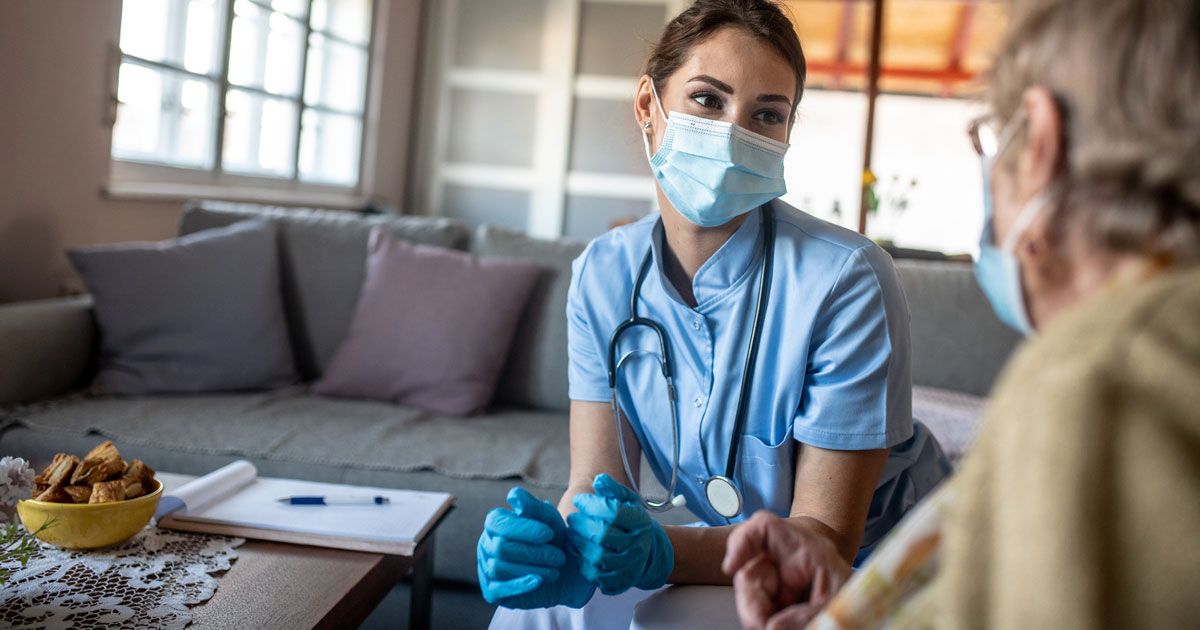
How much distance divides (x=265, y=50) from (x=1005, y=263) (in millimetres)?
4176

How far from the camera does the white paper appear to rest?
122 centimetres

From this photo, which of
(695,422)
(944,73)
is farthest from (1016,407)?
(944,73)

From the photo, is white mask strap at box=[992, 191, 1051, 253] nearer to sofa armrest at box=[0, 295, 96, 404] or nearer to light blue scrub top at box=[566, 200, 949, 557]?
light blue scrub top at box=[566, 200, 949, 557]

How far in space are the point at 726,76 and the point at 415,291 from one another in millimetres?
1264

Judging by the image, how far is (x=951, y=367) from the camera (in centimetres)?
222

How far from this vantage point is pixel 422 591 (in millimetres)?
1447

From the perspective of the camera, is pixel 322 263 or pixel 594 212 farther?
pixel 594 212

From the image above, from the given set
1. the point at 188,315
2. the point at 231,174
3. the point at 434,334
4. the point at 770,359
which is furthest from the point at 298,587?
the point at 231,174

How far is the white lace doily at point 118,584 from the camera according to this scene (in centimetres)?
94

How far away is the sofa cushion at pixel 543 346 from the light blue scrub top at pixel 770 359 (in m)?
0.96

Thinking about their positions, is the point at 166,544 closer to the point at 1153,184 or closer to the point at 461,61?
the point at 1153,184

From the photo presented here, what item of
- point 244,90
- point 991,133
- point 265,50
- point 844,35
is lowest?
point 991,133

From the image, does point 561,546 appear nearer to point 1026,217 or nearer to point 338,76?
point 1026,217

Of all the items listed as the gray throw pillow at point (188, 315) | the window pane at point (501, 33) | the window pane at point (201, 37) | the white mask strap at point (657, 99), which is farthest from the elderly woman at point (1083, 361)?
the window pane at point (501, 33)
